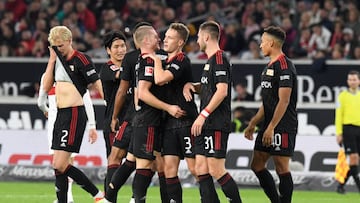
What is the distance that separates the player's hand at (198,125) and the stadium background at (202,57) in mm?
8587

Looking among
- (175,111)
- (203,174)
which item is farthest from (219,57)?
(203,174)

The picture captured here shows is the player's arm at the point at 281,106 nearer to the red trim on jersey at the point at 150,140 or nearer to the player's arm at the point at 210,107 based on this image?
the player's arm at the point at 210,107

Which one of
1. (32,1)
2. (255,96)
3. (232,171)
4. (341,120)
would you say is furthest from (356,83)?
(32,1)

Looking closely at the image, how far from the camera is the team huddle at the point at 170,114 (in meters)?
13.9

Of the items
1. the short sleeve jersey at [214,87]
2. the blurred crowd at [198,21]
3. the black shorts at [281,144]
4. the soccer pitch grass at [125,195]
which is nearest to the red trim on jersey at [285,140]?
the black shorts at [281,144]

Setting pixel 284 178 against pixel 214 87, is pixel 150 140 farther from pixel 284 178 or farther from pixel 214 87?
pixel 284 178

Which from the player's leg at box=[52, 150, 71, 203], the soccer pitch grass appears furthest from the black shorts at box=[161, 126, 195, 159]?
the soccer pitch grass

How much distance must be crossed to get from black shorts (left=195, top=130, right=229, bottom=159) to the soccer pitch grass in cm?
417

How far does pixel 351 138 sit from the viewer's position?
2084 cm

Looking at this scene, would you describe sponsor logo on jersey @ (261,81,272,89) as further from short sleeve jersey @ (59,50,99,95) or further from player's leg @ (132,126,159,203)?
short sleeve jersey @ (59,50,99,95)

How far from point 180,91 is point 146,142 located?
75 centimetres

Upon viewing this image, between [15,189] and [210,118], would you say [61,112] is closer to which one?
[210,118]

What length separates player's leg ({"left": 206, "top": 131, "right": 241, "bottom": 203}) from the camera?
543 inches

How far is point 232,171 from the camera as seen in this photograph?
72.8 ft
